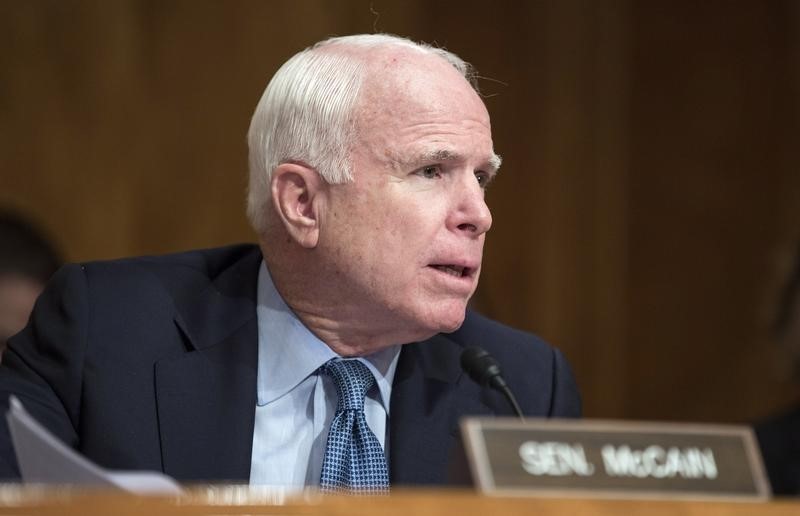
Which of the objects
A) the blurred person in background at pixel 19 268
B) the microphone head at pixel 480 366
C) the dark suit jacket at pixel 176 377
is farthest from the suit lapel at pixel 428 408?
the blurred person in background at pixel 19 268

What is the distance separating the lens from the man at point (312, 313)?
81.7 inches

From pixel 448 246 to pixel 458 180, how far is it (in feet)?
0.42

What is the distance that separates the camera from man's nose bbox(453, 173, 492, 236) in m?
2.15

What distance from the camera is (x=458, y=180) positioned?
2182 mm

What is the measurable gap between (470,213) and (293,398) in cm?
44

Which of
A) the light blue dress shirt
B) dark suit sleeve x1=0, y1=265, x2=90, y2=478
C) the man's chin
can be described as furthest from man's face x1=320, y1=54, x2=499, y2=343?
dark suit sleeve x1=0, y1=265, x2=90, y2=478

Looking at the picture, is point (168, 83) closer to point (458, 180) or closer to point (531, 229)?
point (531, 229)

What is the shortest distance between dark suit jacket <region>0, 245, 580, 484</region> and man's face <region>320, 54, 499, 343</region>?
0.57 feet

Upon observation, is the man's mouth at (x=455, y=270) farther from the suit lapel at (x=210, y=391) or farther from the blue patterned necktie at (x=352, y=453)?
the suit lapel at (x=210, y=391)

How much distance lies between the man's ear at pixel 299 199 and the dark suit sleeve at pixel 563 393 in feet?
1.82

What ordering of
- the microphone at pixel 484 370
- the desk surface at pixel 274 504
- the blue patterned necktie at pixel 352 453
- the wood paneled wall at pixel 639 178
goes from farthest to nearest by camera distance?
1. the wood paneled wall at pixel 639 178
2. the blue patterned necktie at pixel 352 453
3. the microphone at pixel 484 370
4. the desk surface at pixel 274 504

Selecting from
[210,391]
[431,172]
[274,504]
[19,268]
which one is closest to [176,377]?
[210,391]

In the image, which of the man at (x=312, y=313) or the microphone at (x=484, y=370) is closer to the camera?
the microphone at (x=484, y=370)

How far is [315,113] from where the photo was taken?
7.28 feet
